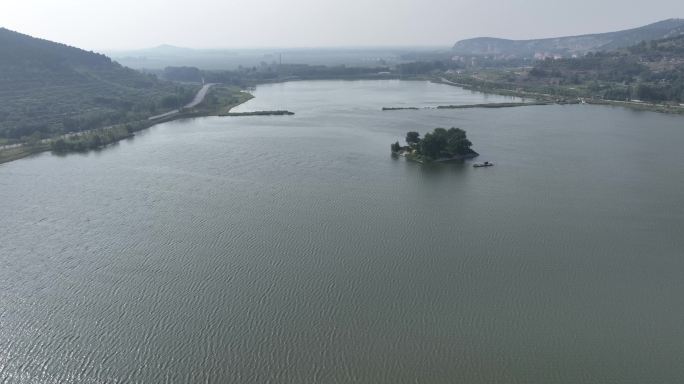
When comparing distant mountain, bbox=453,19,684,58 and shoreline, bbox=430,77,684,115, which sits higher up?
distant mountain, bbox=453,19,684,58

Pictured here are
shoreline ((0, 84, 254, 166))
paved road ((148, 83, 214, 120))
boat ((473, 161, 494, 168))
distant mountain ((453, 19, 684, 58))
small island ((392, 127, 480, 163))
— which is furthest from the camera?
distant mountain ((453, 19, 684, 58))

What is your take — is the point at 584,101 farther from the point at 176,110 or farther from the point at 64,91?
the point at 64,91

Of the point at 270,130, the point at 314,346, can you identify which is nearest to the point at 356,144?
the point at 270,130

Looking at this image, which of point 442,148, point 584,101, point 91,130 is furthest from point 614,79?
point 91,130

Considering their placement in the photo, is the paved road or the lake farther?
the paved road

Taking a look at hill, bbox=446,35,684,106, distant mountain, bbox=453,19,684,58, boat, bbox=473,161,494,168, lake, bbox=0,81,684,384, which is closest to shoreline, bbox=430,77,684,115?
hill, bbox=446,35,684,106

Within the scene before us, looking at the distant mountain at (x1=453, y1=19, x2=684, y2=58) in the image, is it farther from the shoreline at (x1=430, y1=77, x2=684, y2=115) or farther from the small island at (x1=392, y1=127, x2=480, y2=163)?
the small island at (x1=392, y1=127, x2=480, y2=163)

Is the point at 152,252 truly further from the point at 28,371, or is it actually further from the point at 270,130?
the point at 270,130

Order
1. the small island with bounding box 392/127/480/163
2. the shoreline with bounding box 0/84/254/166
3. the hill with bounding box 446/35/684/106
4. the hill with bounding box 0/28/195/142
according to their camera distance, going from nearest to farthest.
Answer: the small island with bounding box 392/127/480/163, the shoreline with bounding box 0/84/254/166, the hill with bounding box 0/28/195/142, the hill with bounding box 446/35/684/106
